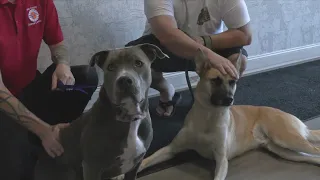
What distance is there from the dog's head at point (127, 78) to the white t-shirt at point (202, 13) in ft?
2.66

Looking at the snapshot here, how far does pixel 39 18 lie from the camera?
171cm

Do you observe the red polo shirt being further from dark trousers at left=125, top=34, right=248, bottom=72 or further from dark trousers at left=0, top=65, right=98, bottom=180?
dark trousers at left=125, top=34, right=248, bottom=72

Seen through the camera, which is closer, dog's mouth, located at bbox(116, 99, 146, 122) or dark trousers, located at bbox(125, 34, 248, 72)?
dog's mouth, located at bbox(116, 99, 146, 122)

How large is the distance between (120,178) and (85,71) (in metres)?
0.55

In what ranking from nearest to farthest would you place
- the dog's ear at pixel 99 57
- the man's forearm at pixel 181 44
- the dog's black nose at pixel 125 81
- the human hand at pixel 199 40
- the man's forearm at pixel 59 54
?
the dog's black nose at pixel 125 81, the dog's ear at pixel 99 57, the man's forearm at pixel 59 54, the man's forearm at pixel 181 44, the human hand at pixel 199 40

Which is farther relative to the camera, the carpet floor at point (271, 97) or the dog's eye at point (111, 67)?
the carpet floor at point (271, 97)

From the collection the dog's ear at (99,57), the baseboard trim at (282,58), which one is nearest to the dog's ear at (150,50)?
the dog's ear at (99,57)

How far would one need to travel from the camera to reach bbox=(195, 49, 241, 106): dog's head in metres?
1.79

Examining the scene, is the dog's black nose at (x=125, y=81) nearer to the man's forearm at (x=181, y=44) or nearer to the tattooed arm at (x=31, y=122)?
the tattooed arm at (x=31, y=122)

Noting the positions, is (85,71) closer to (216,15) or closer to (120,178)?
(120,178)

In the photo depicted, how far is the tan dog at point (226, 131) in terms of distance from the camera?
1823 mm

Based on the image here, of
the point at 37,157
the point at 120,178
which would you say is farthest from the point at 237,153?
the point at 37,157

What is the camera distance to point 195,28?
2197mm

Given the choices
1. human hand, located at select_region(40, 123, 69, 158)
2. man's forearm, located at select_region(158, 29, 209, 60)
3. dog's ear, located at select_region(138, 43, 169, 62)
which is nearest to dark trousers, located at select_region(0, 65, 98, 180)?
human hand, located at select_region(40, 123, 69, 158)
